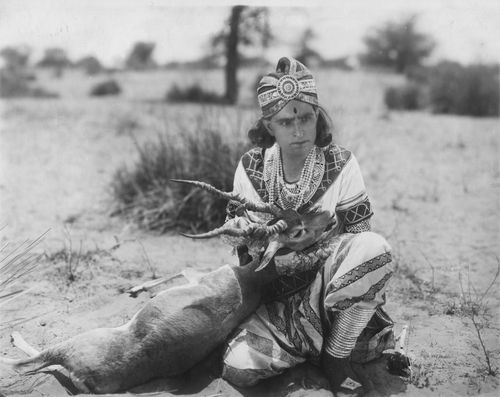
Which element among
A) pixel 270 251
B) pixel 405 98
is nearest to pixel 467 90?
pixel 405 98

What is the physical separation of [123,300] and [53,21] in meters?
1.72

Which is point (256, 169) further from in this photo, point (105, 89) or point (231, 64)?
point (105, 89)

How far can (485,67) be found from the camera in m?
12.4

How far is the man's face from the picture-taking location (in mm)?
2533

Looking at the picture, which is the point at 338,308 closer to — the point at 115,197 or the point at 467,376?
the point at 467,376

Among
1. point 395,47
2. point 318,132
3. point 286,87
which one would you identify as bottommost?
point 318,132

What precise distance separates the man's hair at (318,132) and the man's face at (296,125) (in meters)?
0.11

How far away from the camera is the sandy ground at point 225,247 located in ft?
8.94

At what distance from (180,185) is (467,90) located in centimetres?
814

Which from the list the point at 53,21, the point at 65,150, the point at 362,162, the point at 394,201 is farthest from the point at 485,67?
the point at 53,21

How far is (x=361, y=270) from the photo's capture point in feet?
7.79

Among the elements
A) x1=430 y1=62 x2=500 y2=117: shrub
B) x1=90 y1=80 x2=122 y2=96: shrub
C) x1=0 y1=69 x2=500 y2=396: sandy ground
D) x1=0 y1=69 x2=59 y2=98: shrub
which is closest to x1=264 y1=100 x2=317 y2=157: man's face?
x1=0 y1=69 x2=500 y2=396: sandy ground

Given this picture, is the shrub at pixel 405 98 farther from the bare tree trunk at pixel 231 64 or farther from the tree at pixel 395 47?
the tree at pixel 395 47

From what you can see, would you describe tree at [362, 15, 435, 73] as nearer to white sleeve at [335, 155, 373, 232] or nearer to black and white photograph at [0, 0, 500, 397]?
black and white photograph at [0, 0, 500, 397]
